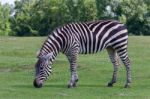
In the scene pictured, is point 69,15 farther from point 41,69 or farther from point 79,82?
point 41,69

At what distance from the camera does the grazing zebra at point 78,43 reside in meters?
18.5

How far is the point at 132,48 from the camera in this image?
40.3m

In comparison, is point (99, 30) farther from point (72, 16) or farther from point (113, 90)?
point (72, 16)

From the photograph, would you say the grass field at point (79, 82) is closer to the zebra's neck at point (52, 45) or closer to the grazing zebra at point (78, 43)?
the grazing zebra at point (78, 43)

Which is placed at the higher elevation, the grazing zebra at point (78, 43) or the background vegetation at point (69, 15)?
the grazing zebra at point (78, 43)

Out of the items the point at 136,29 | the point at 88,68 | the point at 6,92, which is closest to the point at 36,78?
the point at 6,92

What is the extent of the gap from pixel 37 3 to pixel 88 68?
83.4 meters

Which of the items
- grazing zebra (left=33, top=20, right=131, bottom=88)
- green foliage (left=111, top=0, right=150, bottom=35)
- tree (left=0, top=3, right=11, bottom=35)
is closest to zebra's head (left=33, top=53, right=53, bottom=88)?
grazing zebra (left=33, top=20, right=131, bottom=88)

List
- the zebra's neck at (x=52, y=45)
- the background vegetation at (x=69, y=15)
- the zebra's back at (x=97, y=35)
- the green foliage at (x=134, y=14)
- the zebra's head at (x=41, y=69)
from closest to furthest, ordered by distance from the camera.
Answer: the zebra's head at (x=41, y=69)
the zebra's neck at (x=52, y=45)
the zebra's back at (x=97, y=35)
the green foliage at (x=134, y=14)
the background vegetation at (x=69, y=15)

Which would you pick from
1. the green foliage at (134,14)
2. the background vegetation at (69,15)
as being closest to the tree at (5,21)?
the background vegetation at (69,15)

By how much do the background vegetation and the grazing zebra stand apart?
2834 inches

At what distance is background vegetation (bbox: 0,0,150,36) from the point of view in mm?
95562

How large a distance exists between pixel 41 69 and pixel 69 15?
78.3 metres

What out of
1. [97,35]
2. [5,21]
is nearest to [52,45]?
[97,35]
